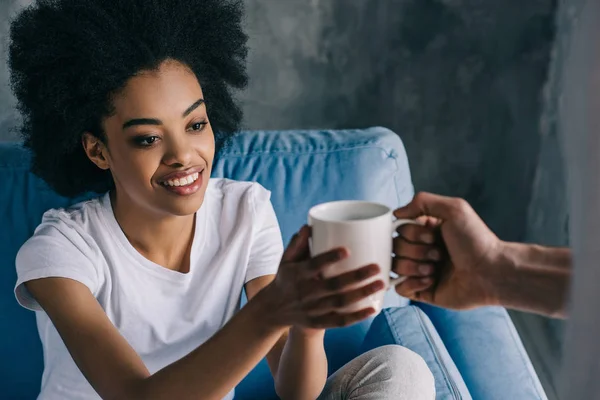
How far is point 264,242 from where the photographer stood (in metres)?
1.41

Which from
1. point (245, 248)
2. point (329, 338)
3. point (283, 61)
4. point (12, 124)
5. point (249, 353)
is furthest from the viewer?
point (283, 61)

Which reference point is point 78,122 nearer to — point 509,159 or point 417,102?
point 417,102

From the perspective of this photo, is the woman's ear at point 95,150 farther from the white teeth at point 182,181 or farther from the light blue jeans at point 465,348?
the light blue jeans at point 465,348

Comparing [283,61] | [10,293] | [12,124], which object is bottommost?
[10,293]

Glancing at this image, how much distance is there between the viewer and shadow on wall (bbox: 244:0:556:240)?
2.06 m

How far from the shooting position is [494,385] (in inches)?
55.2

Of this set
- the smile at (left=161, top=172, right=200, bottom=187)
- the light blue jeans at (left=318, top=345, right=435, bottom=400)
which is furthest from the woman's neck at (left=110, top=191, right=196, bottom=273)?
the light blue jeans at (left=318, top=345, right=435, bottom=400)

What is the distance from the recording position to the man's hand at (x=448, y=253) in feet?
3.14

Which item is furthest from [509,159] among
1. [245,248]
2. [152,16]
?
[152,16]

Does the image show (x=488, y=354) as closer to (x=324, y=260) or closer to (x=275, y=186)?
(x=275, y=186)

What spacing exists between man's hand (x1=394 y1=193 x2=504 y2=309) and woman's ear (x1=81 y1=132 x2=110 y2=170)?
558 millimetres

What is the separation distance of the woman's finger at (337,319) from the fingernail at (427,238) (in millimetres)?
144

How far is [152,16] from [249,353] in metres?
0.61

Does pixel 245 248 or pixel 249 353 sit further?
pixel 245 248
